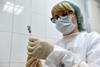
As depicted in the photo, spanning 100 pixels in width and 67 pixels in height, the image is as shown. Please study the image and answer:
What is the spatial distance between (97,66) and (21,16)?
944mm

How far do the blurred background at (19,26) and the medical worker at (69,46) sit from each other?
437 mm

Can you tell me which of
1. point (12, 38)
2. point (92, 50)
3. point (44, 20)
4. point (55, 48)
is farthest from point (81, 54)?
point (44, 20)

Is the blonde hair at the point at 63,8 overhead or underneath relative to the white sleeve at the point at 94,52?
overhead

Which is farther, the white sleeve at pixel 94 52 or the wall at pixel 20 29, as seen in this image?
the wall at pixel 20 29

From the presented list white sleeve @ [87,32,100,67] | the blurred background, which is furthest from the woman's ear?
the blurred background

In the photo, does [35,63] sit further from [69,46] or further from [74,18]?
[74,18]

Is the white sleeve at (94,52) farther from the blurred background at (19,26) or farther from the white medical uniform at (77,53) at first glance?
the blurred background at (19,26)

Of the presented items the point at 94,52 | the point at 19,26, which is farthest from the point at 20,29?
the point at 94,52

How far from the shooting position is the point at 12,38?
1.34 m

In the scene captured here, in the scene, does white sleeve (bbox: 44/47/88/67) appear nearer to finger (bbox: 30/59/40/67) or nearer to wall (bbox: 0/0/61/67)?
finger (bbox: 30/59/40/67)

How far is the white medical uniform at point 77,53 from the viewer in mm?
770

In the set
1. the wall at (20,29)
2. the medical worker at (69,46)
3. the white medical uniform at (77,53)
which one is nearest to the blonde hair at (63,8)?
the medical worker at (69,46)

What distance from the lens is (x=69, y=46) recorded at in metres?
0.96

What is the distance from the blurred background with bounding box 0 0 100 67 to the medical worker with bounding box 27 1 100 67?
44 centimetres
